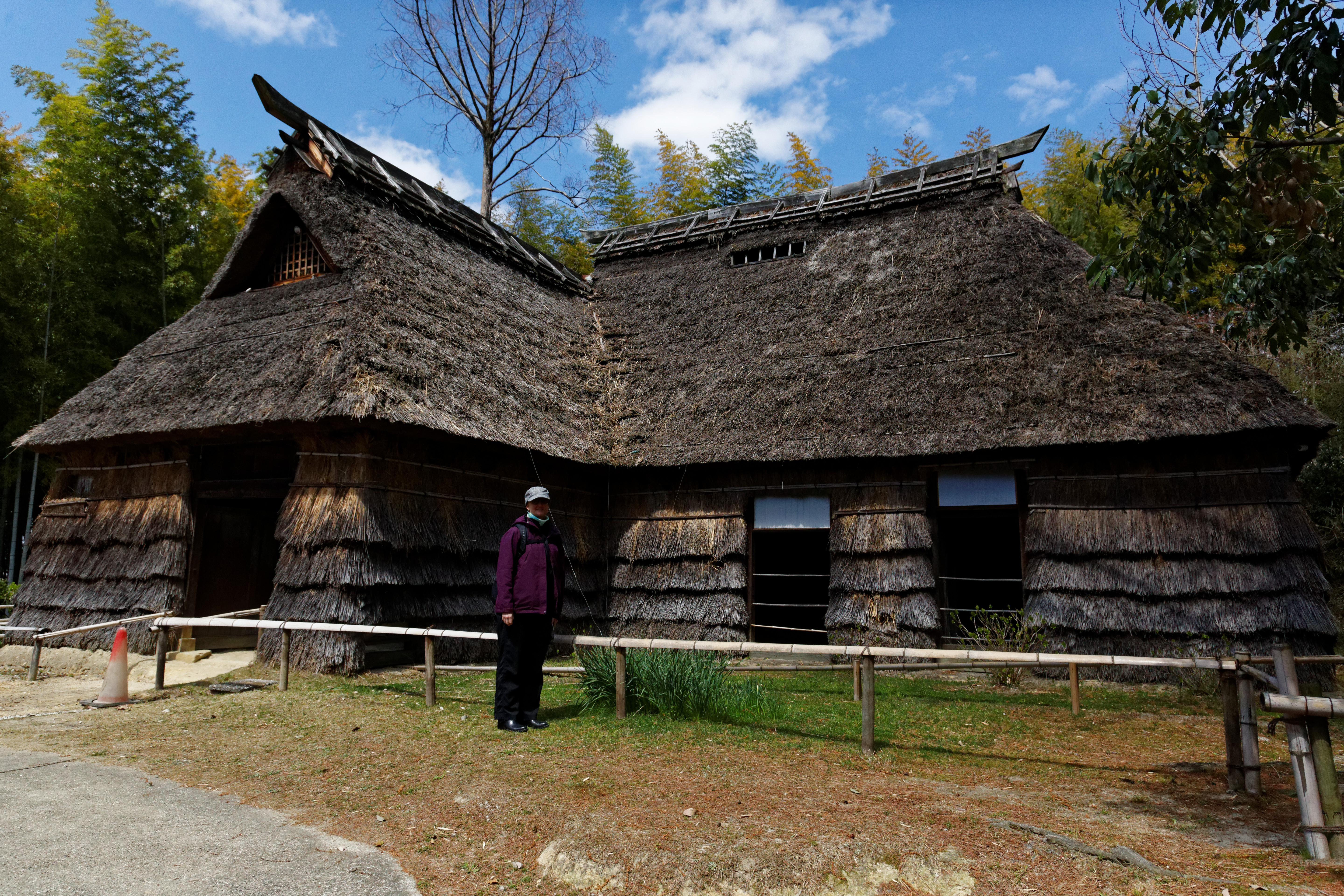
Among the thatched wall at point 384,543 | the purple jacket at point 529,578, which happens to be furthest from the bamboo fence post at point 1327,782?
the thatched wall at point 384,543

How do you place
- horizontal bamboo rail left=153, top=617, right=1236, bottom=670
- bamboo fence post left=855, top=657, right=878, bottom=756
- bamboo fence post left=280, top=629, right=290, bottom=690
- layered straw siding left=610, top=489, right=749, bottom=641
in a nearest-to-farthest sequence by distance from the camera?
1. horizontal bamboo rail left=153, top=617, right=1236, bottom=670
2. bamboo fence post left=855, top=657, right=878, bottom=756
3. bamboo fence post left=280, top=629, right=290, bottom=690
4. layered straw siding left=610, top=489, right=749, bottom=641

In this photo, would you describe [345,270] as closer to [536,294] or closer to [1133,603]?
[536,294]

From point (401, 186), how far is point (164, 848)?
1134 cm

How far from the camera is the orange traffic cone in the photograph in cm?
718

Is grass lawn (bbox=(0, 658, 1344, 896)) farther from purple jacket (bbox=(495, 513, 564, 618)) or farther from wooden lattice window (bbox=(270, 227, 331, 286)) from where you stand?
wooden lattice window (bbox=(270, 227, 331, 286))

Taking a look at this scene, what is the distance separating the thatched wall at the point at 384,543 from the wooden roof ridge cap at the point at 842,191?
26.8 feet

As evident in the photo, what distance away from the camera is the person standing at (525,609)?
19.3 ft

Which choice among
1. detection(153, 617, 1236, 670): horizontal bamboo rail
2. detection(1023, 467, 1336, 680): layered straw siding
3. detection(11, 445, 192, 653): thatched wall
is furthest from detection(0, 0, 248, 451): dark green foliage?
detection(1023, 467, 1336, 680): layered straw siding

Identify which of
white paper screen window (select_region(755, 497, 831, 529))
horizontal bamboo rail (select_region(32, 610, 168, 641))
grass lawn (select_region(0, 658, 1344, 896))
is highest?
white paper screen window (select_region(755, 497, 831, 529))

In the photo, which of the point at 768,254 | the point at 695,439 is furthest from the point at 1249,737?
the point at 768,254

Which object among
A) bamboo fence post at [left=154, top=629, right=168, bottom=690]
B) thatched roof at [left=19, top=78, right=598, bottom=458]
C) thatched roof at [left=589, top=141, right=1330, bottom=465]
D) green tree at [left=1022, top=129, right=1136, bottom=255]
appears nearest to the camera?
bamboo fence post at [left=154, top=629, right=168, bottom=690]

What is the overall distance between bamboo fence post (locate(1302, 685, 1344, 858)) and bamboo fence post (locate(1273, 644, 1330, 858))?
13 mm

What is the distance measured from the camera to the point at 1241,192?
19.4ft

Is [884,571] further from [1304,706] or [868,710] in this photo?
[1304,706]
